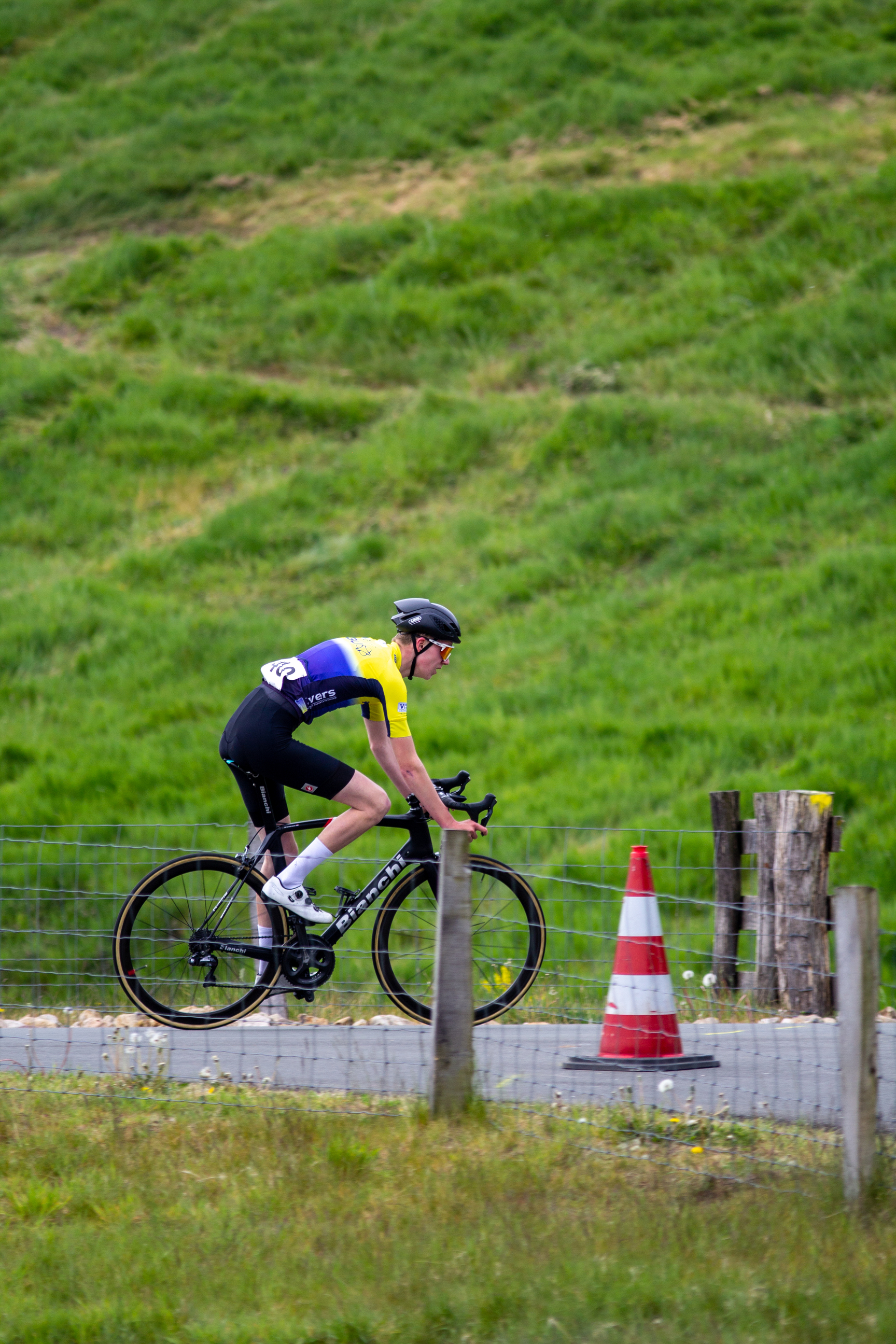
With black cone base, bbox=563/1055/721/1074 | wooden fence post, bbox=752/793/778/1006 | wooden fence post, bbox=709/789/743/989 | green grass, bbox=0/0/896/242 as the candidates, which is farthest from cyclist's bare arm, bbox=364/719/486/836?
green grass, bbox=0/0/896/242

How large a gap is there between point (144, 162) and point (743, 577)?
2265 centimetres

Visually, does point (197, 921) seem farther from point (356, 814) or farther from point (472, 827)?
point (472, 827)

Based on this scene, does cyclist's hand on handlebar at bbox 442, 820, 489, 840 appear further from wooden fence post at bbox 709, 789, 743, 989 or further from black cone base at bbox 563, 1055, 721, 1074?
wooden fence post at bbox 709, 789, 743, 989

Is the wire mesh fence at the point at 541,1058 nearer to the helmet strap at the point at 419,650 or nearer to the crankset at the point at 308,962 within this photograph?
the crankset at the point at 308,962

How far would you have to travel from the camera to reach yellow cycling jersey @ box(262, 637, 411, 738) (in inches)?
261

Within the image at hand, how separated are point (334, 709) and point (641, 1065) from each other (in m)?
2.16

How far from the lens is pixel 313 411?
23.8m

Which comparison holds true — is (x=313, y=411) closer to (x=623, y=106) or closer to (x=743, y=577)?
(x=743, y=577)

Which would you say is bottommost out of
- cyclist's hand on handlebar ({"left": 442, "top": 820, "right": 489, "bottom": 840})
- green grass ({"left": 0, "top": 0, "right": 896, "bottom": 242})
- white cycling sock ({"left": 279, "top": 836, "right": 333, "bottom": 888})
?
white cycling sock ({"left": 279, "top": 836, "right": 333, "bottom": 888})

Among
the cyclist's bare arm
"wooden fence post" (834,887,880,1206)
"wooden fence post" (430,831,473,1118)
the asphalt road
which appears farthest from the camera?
the cyclist's bare arm

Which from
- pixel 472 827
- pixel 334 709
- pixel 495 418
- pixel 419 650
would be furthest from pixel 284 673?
pixel 495 418

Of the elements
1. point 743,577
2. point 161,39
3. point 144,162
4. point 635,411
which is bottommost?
point 743,577

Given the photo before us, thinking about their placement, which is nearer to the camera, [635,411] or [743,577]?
[743,577]

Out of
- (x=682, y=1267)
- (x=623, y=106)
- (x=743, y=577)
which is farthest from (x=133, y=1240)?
(x=623, y=106)
